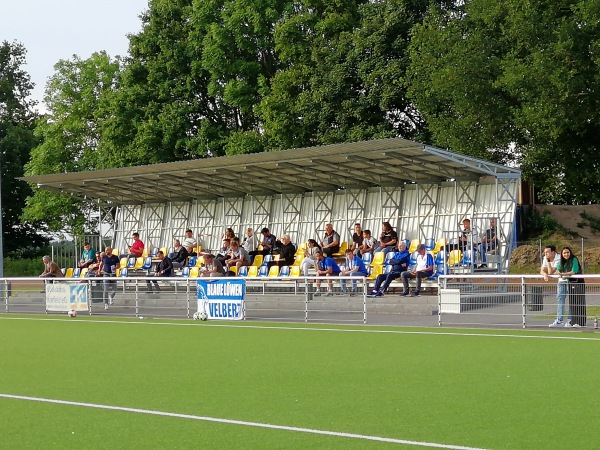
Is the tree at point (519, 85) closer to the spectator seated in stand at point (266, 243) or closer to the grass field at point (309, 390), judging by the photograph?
the spectator seated in stand at point (266, 243)

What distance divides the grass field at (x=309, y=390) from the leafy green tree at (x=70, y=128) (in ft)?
142

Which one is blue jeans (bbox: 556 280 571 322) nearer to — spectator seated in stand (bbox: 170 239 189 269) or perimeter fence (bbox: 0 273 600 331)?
perimeter fence (bbox: 0 273 600 331)

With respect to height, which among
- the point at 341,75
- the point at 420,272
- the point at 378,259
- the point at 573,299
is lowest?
the point at 573,299

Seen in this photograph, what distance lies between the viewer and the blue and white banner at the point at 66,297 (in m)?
26.1

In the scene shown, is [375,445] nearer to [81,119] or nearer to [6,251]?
[81,119]

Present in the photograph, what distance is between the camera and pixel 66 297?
26.5 metres

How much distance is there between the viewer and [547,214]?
4397 cm

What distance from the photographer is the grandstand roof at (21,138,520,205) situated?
1057 inches

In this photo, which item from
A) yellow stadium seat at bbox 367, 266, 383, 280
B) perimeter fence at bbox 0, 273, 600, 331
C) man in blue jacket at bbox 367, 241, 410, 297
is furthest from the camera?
yellow stadium seat at bbox 367, 266, 383, 280

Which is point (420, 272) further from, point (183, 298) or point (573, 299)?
point (573, 299)

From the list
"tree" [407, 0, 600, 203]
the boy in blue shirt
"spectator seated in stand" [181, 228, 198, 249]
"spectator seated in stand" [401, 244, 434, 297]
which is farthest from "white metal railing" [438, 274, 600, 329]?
"spectator seated in stand" [181, 228, 198, 249]

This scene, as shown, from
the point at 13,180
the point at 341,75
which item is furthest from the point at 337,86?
the point at 13,180

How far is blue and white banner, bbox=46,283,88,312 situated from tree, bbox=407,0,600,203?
15980mm

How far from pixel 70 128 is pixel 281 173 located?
104 ft
